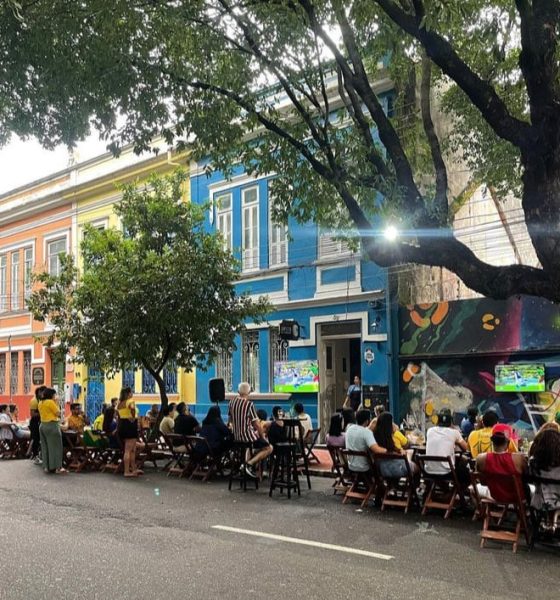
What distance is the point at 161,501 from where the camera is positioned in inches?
404

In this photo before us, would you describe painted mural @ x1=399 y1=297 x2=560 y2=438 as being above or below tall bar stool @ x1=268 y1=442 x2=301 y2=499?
above

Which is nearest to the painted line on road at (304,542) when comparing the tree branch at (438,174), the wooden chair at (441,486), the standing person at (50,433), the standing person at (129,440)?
the wooden chair at (441,486)

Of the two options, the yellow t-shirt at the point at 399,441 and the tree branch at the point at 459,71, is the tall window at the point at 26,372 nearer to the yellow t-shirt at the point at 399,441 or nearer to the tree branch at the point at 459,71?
the yellow t-shirt at the point at 399,441

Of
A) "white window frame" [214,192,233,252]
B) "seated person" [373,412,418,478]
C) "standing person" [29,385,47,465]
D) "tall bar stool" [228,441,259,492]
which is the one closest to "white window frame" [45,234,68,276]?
"white window frame" [214,192,233,252]

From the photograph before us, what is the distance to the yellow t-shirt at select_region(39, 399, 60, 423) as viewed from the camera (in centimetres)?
1364

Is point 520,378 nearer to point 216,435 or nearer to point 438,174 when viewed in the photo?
point 216,435

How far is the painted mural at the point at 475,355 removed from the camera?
45.0 ft

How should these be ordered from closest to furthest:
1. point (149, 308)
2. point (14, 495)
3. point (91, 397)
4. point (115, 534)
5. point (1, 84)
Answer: point (1, 84) < point (115, 534) < point (14, 495) < point (149, 308) < point (91, 397)

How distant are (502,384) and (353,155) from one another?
6689 millimetres

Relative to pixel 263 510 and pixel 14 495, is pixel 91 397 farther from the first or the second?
pixel 263 510

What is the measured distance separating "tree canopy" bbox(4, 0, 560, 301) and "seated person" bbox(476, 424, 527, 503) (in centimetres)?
166

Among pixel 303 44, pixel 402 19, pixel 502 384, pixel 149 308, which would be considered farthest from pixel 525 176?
pixel 149 308

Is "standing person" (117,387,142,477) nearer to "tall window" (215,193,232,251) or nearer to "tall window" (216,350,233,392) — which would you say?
"tall window" (216,350,233,392)

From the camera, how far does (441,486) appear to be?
9414 mm
